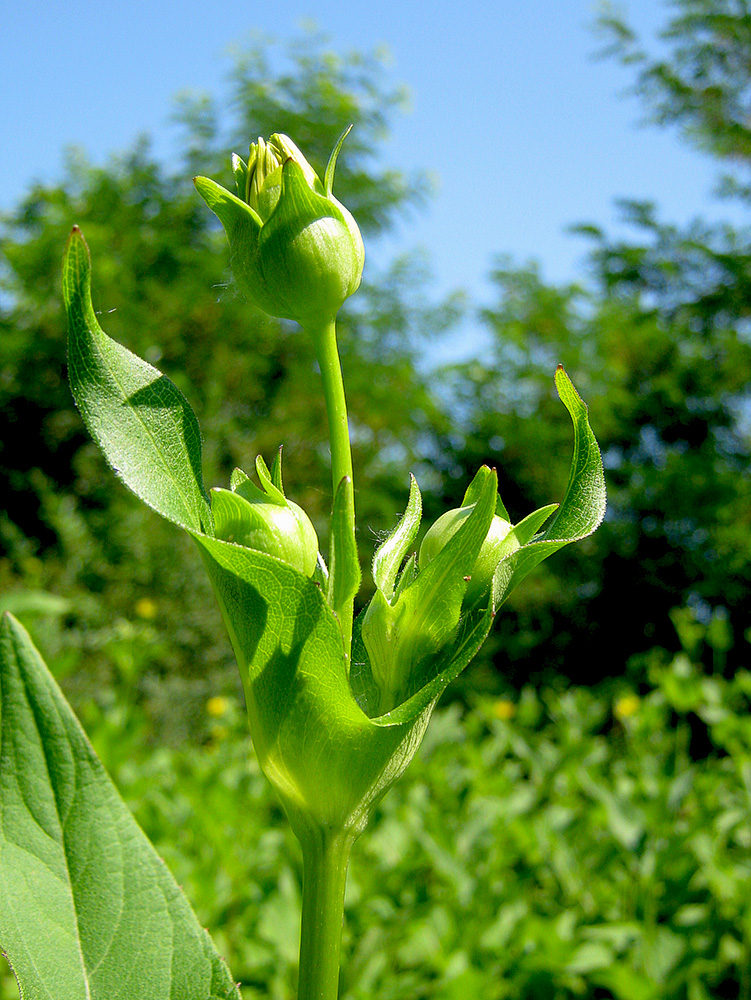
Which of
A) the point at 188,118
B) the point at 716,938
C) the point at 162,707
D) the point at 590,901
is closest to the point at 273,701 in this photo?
the point at 716,938

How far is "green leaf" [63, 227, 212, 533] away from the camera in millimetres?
385

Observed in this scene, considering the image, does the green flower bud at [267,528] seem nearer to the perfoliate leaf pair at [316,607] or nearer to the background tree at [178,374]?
the perfoliate leaf pair at [316,607]

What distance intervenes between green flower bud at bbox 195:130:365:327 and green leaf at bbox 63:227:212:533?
0.07 m

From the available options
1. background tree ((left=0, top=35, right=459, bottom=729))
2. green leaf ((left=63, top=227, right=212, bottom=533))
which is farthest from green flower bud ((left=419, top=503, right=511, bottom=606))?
background tree ((left=0, top=35, right=459, bottom=729))

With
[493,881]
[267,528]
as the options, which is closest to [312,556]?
[267,528]

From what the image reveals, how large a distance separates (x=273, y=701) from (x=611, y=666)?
20.8 feet

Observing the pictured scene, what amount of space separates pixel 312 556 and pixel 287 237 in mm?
158

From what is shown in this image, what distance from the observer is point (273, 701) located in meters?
0.39

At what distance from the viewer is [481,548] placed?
0.43m

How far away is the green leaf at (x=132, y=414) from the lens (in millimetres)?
385

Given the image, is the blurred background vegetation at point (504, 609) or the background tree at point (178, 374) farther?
the background tree at point (178, 374)

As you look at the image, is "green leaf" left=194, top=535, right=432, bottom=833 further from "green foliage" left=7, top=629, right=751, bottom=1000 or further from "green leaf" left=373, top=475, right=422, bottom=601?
"green foliage" left=7, top=629, right=751, bottom=1000

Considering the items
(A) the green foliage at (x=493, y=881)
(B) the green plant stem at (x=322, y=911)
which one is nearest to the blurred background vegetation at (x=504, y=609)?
(A) the green foliage at (x=493, y=881)

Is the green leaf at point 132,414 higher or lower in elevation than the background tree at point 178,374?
higher
